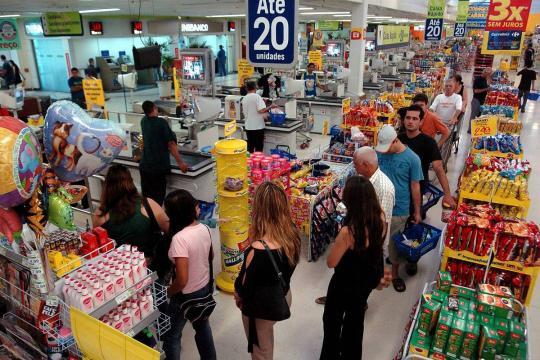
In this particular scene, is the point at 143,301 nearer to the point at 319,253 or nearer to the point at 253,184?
the point at 253,184

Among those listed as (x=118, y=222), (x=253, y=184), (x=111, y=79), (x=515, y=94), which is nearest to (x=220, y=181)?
(x=253, y=184)

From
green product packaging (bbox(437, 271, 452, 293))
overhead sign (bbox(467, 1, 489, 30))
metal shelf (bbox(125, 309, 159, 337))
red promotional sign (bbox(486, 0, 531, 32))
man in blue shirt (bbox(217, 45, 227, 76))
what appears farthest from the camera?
overhead sign (bbox(467, 1, 489, 30))

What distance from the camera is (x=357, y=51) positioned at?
1107cm

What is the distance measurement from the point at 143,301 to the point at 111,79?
18.3m

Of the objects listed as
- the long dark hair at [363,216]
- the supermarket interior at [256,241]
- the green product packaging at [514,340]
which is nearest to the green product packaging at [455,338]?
the supermarket interior at [256,241]

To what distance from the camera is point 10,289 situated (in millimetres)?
2242

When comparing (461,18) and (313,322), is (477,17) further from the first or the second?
(313,322)

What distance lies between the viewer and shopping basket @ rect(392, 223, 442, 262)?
4.18 meters

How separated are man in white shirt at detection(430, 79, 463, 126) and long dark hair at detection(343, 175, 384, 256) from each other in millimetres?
5647

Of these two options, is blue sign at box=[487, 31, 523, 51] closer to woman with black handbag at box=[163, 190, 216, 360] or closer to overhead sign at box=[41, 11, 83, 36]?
overhead sign at box=[41, 11, 83, 36]

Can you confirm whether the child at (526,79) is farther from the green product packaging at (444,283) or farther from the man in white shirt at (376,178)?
the green product packaging at (444,283)

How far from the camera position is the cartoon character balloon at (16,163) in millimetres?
1751

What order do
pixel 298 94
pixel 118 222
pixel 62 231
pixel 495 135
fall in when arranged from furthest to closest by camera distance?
pixel 298 94 < pixel 495 135 < pixel 118 222 < pixel 62 231

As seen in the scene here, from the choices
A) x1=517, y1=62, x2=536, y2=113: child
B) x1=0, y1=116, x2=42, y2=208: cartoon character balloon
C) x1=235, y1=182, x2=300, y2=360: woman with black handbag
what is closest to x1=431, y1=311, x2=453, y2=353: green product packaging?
x1=235, y1=182, x2=300, y2=360: woman with black handbag
